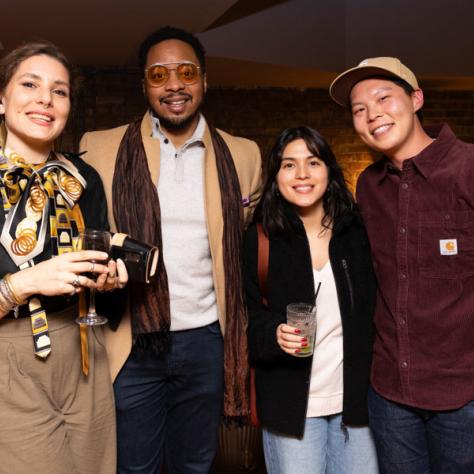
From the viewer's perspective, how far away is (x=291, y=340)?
64.9 inches

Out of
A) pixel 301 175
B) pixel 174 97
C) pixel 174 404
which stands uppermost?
pixel 174 97

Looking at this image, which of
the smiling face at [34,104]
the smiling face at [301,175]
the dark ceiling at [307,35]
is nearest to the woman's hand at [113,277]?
the smiling face at [34,104]

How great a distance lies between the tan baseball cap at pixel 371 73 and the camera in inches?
68.9

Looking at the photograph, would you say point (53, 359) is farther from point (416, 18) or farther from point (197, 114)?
point (416, 18)

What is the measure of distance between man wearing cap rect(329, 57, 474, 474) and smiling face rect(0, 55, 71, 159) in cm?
97

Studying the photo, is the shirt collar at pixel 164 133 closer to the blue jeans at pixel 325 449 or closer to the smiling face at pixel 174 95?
the smiling face at pixel 174 95

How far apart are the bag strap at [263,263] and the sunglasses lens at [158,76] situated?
74 cm

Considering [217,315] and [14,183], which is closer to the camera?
[14,183]

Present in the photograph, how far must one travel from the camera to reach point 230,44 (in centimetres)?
448

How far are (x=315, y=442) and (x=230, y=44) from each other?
3.58 metres

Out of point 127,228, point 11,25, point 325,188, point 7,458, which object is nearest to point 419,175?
point 325,188

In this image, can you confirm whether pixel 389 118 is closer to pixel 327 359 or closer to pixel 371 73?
pixel 371 73

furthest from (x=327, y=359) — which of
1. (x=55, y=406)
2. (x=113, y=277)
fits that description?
(x=55, y=406)

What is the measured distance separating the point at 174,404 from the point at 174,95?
123 centimetres
